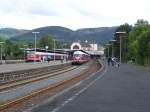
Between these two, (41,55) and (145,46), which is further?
(41,55)

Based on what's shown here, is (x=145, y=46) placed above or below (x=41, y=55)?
above

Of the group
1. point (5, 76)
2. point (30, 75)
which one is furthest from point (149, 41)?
point (5, 76)

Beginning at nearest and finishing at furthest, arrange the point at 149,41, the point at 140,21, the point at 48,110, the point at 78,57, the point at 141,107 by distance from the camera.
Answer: the point at 48,110 → the point at 141,107 → the point at 149,41 → the point at 78,57 → the point at 140,21

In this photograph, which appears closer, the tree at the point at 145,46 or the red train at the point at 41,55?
the tree at the point at 145,46

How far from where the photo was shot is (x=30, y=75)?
4888 cm

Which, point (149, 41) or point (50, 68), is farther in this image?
point (149, 41)

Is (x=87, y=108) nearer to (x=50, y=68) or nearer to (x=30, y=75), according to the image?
(x=30, y=75)

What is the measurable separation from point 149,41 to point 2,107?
84.2 meters

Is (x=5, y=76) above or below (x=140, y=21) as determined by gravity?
below

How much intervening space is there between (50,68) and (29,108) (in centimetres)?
4846

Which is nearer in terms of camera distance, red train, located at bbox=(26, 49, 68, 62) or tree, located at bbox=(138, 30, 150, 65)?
tree, located at bbox=(138, 30, 150, 65)

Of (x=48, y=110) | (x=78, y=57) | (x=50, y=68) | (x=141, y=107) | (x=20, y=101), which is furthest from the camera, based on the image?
(x=78, y=57)

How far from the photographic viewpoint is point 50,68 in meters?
67.8

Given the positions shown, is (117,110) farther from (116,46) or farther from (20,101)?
(116,46)
